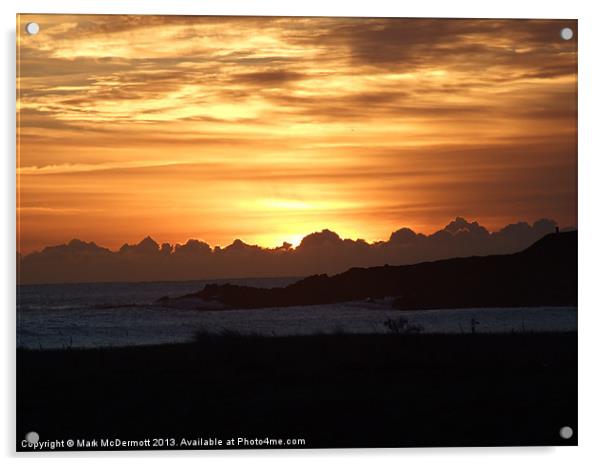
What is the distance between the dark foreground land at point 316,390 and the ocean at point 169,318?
0.19ft

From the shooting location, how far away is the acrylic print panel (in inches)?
228

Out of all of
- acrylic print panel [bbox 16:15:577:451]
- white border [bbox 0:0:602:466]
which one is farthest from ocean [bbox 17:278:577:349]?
white border [bbox 0:0:602:466]

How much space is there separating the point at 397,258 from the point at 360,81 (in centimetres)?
101

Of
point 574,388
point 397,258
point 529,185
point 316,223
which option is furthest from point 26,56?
point 574,388

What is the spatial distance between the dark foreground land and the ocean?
0.19 ft

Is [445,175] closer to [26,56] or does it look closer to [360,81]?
[360,81]

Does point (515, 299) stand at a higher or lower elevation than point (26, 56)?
lower

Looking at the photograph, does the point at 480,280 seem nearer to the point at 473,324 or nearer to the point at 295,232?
the point at 473,324

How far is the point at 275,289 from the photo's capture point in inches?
231

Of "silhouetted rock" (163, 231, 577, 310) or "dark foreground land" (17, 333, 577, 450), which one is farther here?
"silhouetted rock" (163, 231, 577, 310)

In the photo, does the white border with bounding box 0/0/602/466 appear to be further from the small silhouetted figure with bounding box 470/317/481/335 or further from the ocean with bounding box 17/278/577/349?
the small silhouetted figure with bounding box 470/317/481/335

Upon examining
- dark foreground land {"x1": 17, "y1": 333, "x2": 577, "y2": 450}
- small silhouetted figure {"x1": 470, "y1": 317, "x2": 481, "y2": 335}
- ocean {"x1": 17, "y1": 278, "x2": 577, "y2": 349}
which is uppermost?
ocean {"x1": 17, "y1": 278, "x2": 577, "y2": 349}
